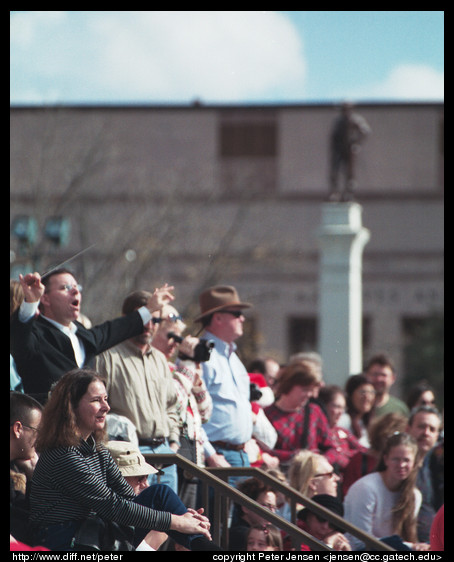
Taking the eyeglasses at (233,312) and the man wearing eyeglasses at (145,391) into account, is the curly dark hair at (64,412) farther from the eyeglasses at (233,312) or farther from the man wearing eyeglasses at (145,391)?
the eyeglasses at (233,312)

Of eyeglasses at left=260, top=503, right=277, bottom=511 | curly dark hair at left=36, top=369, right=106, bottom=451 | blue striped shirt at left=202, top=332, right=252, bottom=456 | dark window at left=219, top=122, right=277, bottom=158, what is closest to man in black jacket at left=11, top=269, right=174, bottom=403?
curly dark hair at left=36, top=369, right=106, bottom=451

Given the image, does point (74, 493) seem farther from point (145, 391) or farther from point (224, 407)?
point (224, 407)

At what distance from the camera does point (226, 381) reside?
6.67 m

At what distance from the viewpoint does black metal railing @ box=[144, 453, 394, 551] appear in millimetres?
5242

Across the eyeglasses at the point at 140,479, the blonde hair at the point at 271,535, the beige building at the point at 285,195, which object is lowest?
the blonde hair at the point at 271,535

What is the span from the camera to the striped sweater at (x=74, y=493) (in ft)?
14.8

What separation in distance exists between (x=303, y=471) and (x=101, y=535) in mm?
2210

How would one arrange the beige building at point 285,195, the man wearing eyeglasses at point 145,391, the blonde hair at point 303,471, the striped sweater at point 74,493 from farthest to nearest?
the beige building at point 285,195, the blonde hair at point 303,471, the man wearing eyeglasses at point 145,391, the striped sweater at point 74,493

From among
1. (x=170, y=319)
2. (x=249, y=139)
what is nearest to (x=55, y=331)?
(x=170, y=319)

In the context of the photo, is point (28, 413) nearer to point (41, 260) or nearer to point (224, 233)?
point (41, 260)

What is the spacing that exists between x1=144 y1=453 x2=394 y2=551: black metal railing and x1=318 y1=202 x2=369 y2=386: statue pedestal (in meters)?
11.5

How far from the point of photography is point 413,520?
661 centimetres

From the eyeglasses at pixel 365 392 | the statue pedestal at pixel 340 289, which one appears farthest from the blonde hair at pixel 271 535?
the statue pedestal at pixel 340 289
